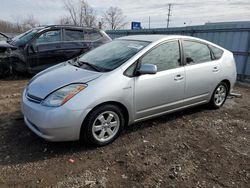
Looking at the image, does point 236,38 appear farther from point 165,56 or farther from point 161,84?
point 161,84

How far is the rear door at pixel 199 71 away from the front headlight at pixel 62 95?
6.58 feet

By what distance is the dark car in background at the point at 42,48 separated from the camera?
728 cm

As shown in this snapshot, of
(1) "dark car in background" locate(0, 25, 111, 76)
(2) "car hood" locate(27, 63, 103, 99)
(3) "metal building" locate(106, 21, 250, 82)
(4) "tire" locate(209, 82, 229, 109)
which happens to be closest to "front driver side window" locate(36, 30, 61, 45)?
(1) "dark car in background" locate(0, 25, 111, 76)

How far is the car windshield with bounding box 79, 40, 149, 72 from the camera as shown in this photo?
3.74 meters

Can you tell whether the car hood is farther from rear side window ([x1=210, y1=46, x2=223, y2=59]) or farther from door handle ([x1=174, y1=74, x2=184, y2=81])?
rear side window ([x1=210, y1=46, x2=223, y2=59])

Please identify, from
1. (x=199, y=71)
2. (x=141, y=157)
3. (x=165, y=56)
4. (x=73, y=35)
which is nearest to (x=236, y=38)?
(x=199, y=71)

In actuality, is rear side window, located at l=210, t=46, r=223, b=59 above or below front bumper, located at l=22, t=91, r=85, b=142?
above

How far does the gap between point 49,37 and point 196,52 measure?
16.2 ft

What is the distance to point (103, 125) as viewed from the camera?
346 centimetres

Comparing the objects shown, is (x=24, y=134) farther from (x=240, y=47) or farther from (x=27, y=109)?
(x=240, y=47)

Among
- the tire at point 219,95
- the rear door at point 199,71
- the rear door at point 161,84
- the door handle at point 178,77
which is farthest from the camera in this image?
the tire at point 219,95

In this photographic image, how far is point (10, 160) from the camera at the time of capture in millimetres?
3156

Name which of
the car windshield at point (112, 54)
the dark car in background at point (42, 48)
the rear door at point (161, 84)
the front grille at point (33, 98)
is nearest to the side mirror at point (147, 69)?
the rear door at point (161, 84)

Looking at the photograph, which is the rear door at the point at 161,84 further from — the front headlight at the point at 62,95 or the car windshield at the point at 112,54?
the front headlight at the point at 62,95
